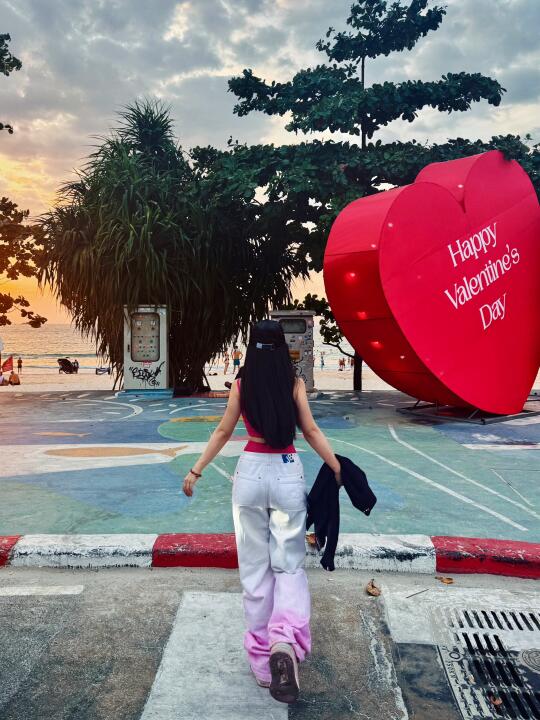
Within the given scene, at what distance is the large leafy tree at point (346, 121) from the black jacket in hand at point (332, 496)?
1114 cm

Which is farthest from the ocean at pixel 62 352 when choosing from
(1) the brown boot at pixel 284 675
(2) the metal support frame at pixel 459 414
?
(1) the brown boot at pixel 284 675

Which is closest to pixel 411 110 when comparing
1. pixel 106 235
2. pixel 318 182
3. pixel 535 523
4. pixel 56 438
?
pixel 318 182

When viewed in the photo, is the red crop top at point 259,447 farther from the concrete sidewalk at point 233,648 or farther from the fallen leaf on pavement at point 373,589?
the fallen leaf on pavement at point 373,589

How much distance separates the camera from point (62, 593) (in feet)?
11.5

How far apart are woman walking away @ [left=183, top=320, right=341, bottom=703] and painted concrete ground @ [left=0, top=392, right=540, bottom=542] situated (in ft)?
6.16

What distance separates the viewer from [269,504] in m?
2.68

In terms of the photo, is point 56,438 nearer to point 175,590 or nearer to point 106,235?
point 175,590

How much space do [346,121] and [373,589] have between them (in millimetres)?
12949

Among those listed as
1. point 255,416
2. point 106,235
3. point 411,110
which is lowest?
point 255,416

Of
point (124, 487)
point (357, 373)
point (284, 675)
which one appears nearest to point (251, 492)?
point (284, 675)

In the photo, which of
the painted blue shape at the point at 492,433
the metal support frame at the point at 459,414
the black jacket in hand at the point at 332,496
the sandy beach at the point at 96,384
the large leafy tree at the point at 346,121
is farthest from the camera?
the sandy beach at the point at 96,384

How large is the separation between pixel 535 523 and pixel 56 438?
257 inches

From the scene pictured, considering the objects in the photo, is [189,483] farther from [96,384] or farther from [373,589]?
[96,384]

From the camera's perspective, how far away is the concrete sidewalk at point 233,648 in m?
2.45
